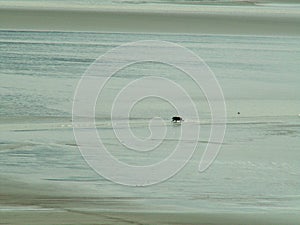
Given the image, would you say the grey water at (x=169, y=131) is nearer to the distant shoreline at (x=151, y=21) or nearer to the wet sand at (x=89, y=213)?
the wet sand at (x=89, y=213)

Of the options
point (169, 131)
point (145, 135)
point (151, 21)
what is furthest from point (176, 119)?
point (151, 21)

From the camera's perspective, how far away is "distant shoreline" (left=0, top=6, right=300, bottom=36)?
3938cm

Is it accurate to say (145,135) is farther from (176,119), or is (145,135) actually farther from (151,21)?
(151,21)

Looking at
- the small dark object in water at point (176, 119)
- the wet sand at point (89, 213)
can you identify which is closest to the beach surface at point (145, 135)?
the wet sand at point (89, 213)

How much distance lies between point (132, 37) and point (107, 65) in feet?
27.5

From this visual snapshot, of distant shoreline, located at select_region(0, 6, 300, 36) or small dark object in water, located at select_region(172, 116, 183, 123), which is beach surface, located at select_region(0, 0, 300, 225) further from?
distant shoreline, located at select_region(0, 6, 300, 36)

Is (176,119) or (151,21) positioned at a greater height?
(151,21)

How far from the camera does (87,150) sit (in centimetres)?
1498

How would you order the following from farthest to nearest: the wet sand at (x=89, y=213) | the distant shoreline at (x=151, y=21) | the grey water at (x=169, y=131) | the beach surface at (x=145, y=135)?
the distant shoreline at (x=151, y=21), the grey water at (x=169, y=131), the beach surface at (x=145, y=135), the wet sand at (x=89, y=213)

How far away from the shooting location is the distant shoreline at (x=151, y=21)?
129 feet

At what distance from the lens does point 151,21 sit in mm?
42188

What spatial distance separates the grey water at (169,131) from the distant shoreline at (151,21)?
8103 millimetres

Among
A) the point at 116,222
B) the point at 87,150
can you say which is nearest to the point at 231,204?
the point at 116,222

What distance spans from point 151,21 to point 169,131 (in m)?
25.6
